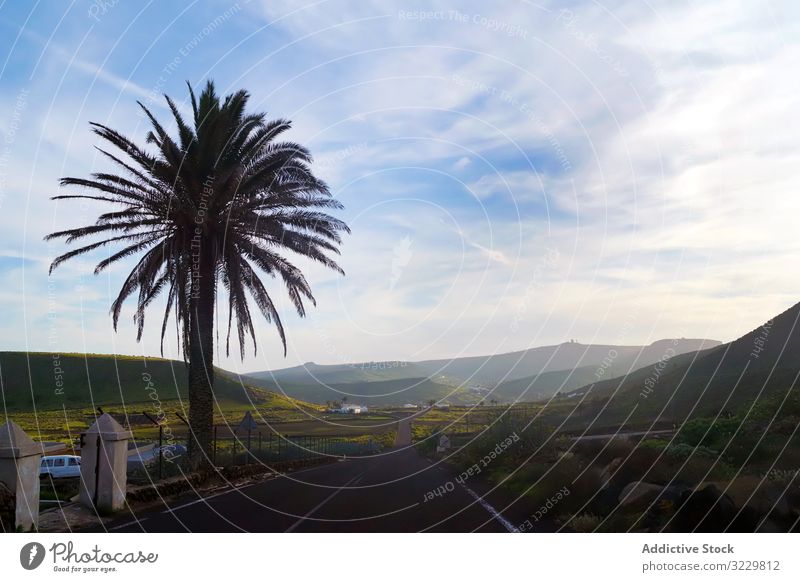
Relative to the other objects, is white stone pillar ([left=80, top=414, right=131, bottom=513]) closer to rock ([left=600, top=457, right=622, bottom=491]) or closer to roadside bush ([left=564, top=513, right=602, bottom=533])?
roadside bush ([left=564, top=513, right=602, bottom=533])

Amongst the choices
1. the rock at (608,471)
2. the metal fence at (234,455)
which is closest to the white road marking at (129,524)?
the metal fence at (234,455)

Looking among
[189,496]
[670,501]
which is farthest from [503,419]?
[670,501]

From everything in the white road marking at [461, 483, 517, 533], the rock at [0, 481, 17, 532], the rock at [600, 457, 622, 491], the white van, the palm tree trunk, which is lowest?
the white road marking at [461, 483, 517, 533]

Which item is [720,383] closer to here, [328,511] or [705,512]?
[328,511]

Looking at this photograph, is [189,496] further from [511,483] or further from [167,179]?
[167,179]

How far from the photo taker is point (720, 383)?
3525 cm

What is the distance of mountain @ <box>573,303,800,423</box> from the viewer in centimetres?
2666

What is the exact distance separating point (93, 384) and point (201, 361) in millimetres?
95315

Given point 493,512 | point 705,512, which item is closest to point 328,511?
point 493,512

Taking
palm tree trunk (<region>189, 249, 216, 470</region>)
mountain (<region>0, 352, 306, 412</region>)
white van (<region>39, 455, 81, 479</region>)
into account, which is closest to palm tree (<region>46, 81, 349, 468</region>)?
palm tree trunk (<region>189, 249, 216, 470</region>)

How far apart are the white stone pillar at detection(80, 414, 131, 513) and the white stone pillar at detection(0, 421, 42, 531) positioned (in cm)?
273

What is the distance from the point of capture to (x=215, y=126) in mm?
21469

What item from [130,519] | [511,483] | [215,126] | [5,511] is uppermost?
[215,126]

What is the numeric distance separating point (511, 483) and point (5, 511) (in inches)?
470
